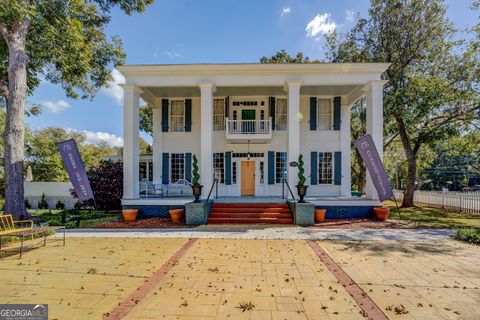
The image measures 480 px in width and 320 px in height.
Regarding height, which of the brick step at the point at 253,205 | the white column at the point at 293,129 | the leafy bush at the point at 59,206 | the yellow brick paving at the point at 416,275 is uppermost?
the white column at the point at 293,129

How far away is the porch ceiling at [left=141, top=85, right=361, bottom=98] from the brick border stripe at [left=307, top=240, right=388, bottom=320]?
30.8 feet

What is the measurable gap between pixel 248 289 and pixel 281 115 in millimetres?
11442

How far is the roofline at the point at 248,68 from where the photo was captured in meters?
11.6

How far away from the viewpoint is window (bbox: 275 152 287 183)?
1402cm

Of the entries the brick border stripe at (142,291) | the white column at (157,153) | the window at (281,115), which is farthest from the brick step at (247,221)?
the window at (281,115)

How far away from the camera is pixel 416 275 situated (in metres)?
4.80

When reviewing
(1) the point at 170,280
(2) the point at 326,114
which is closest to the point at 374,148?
(2) the point at 326,114

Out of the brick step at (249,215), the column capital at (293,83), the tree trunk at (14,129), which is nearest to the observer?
the tree trunk at (14,129)

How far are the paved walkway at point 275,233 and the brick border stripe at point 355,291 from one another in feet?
7.08

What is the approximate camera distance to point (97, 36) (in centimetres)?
1366

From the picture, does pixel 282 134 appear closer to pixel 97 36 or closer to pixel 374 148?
pixel 374 148

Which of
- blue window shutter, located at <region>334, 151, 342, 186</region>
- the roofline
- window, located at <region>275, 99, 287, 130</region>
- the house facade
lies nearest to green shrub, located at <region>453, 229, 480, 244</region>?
the house facade

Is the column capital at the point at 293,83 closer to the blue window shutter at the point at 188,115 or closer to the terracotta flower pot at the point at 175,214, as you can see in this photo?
the blue window shutter at the point at 188,115

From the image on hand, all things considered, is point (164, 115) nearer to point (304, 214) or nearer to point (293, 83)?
point (293, 83)
